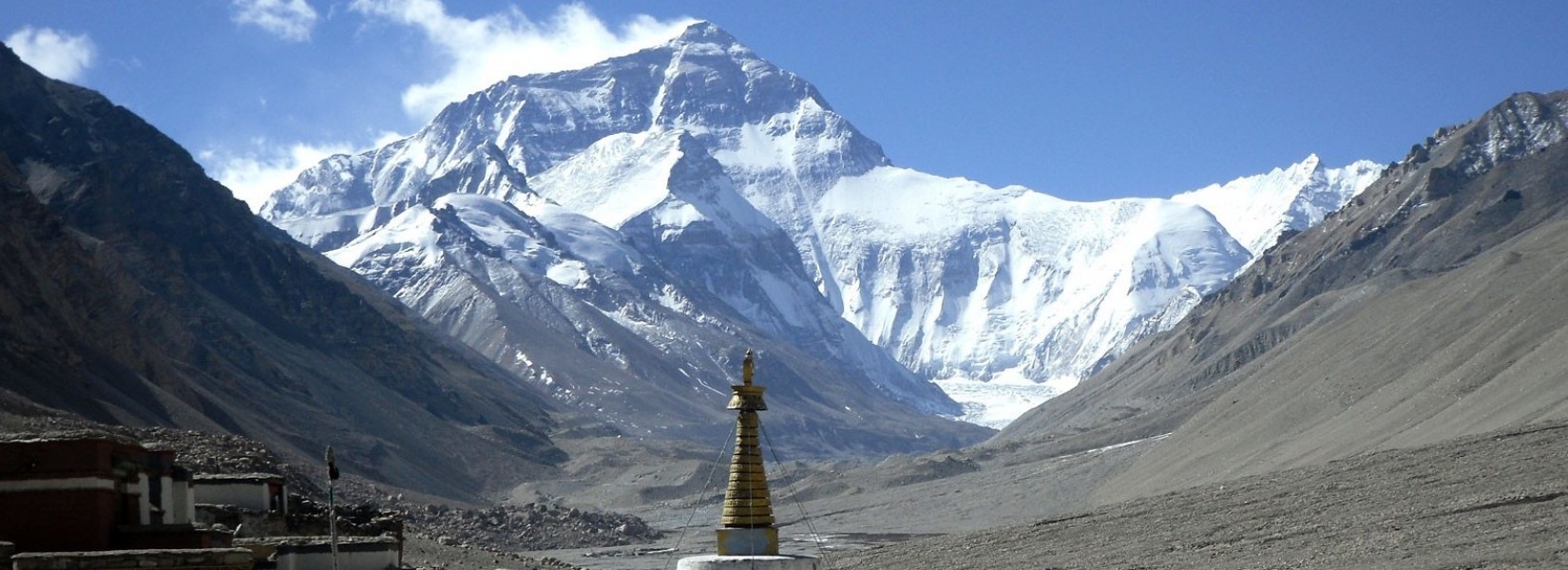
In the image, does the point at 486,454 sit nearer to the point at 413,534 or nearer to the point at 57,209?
the point at 57,209

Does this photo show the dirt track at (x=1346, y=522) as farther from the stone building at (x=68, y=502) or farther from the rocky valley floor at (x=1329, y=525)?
the stone building at (x=68, y=502)

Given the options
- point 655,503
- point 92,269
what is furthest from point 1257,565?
point 655,503

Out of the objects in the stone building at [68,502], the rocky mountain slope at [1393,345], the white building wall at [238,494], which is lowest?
the stone building at [68,502]

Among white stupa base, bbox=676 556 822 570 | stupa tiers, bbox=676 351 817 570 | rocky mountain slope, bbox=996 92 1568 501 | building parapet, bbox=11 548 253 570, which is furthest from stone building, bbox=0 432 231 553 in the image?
rocky mountain slope, bbox=996 92 1568 501

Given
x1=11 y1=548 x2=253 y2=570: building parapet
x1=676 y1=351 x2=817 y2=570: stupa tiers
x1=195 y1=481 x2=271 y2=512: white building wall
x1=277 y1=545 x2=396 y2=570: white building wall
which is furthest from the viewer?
x1=195 y1=481 x2=271 y2=512: white building wall

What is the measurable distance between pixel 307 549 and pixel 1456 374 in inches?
2754

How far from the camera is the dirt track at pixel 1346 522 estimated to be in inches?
1982

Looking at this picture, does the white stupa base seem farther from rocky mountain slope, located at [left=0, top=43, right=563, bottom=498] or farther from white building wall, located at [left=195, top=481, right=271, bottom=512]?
rocky mountain slope, located at [left=0, top=43, right=563, bottom=498]

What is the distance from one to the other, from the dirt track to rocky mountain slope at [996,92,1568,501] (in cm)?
640

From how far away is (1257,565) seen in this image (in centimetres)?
5425

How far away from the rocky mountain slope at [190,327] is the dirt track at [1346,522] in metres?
36.6

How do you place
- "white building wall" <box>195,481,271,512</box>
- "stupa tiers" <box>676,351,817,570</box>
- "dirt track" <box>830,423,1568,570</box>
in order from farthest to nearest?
"dirt track" <box>830,423,1568,570</box>, "white building wall" <box>195,481,271,512</box>, "stupa tiers" <box>676,351,817,570</box>

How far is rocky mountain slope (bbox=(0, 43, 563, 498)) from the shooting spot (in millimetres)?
99312

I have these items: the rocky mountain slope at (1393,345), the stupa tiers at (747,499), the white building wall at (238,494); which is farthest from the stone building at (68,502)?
the rocky mountain slope at (1393,345)
